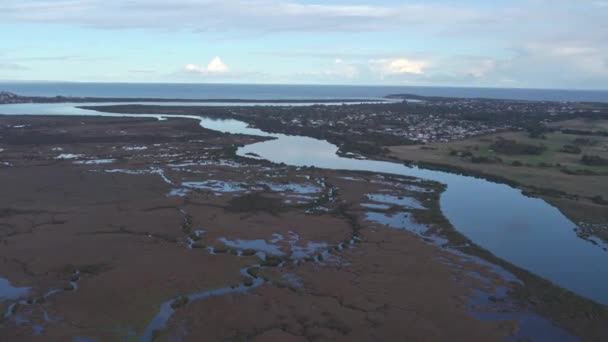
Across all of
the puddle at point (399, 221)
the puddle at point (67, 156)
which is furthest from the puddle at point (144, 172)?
the puddle at point (399, 221)

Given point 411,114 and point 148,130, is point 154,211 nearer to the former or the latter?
point 148,130

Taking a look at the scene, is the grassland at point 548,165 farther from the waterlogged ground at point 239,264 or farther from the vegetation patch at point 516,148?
the waterlogged ground at point 239,264

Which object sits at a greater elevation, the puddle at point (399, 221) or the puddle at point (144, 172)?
the puddle at point (144, 172)

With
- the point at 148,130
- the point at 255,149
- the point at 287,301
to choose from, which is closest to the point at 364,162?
the point at 255,149

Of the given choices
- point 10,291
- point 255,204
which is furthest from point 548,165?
point 10,291

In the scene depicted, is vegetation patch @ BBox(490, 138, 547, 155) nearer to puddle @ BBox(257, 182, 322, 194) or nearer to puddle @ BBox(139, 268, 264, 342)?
puddle @ BBox(257, 182, 322, 194)

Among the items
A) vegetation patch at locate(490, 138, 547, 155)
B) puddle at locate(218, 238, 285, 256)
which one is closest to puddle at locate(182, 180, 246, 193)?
puddle at locate(218, 238, 285, 256)

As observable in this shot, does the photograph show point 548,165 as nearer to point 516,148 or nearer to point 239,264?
point 516,148
